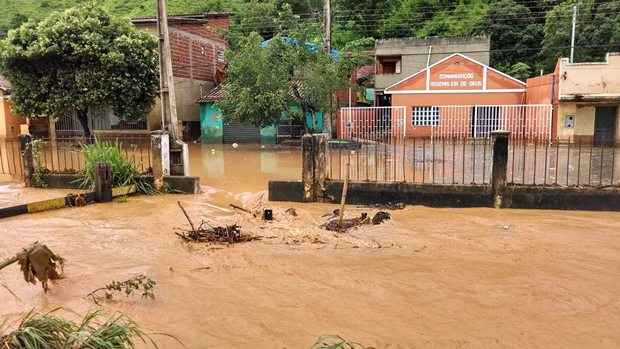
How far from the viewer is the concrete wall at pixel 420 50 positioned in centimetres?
3428

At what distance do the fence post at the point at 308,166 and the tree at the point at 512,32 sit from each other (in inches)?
1262

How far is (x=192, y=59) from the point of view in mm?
28766

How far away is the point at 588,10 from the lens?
34.1 m

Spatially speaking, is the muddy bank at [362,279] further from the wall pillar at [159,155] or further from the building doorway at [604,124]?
the building doorway at [604,124]

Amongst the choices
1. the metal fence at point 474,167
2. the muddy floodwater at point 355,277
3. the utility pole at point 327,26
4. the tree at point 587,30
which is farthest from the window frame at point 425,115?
the muddy floodwater at point 355,277

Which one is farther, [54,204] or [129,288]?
[54,204]

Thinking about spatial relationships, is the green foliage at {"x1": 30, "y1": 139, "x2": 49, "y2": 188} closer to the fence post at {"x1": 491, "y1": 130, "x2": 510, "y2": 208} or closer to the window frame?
the fence post at {"x1": 491, "y1": 130, "x2": 510, "y2": 208}

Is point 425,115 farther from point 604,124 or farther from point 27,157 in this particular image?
point 27,157

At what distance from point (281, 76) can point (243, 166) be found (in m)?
5.81

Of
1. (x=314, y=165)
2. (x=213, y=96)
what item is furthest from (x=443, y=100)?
(x=314, y=165)

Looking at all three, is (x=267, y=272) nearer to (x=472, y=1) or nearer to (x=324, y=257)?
(x=324, y=257)

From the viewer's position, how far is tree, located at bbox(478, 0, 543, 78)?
38969 mm

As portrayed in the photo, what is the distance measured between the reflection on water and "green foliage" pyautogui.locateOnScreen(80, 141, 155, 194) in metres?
1.98

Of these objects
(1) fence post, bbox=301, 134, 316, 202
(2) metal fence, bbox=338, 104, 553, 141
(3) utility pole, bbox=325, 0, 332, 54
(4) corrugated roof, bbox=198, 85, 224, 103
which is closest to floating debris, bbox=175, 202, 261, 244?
(1) fence post, bbox=301, 134, 316, 202
